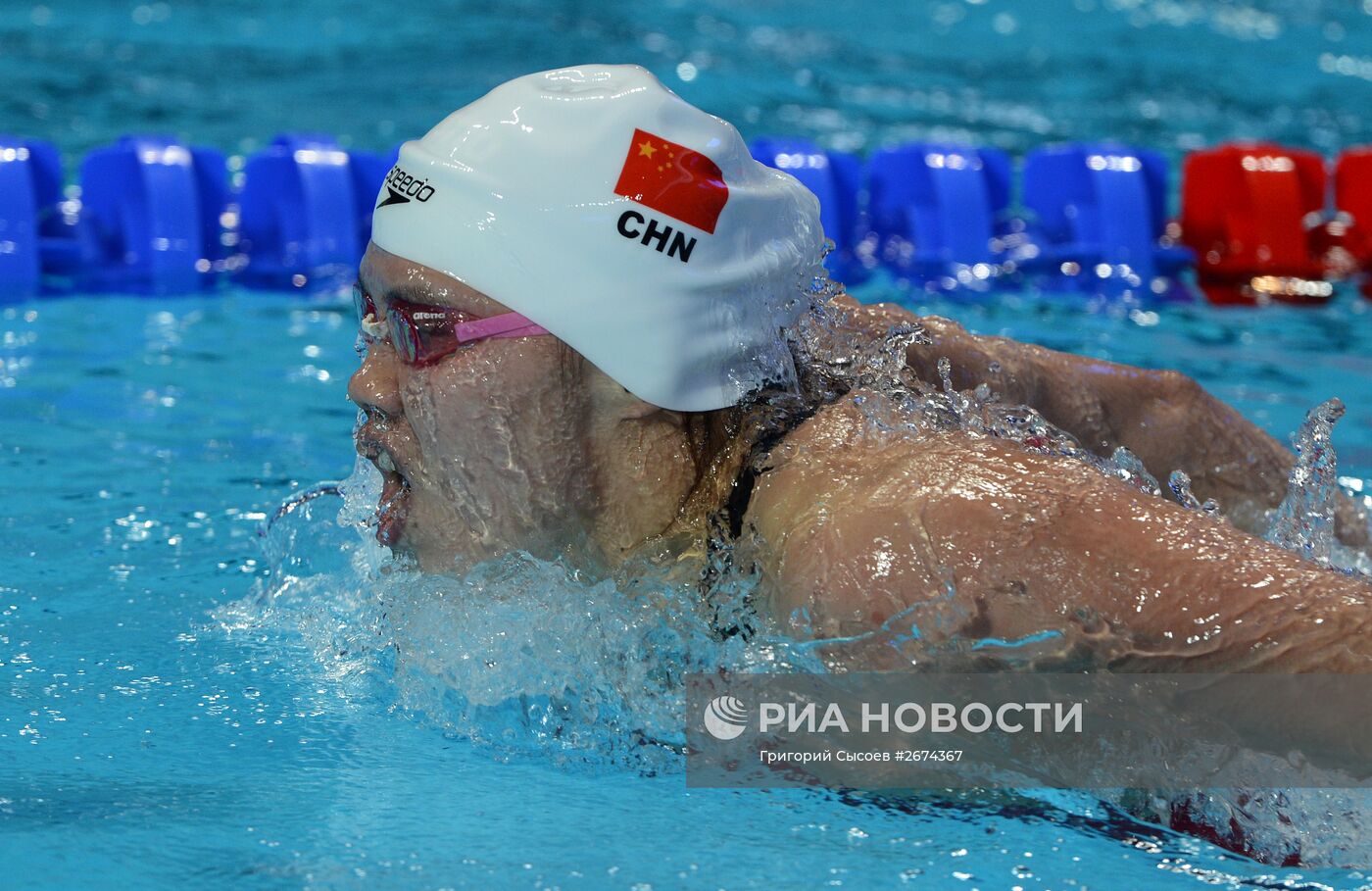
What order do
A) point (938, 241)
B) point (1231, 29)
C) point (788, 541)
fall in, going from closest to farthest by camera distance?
point (788, 541), point (938, 241), point (1231, 29)

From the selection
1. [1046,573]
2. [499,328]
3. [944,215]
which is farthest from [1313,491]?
[944,215]

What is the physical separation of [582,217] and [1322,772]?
3.69ft

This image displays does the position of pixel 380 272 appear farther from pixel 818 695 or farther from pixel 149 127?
pixel 149 127

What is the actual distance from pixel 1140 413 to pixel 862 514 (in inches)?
37.1

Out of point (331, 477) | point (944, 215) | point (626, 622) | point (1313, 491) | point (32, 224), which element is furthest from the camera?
point (944, 215)

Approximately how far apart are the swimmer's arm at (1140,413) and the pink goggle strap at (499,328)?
67cm

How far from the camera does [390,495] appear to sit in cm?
216

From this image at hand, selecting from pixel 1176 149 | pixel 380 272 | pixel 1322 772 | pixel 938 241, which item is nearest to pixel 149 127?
pixel 938 241

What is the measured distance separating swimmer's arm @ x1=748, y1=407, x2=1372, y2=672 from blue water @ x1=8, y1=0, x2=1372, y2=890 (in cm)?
33

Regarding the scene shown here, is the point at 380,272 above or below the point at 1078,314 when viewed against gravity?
above

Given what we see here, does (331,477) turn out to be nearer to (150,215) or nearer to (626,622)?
(626,622)

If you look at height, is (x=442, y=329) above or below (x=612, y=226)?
below

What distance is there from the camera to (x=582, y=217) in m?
2.01

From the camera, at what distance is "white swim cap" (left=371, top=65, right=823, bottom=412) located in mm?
2004
